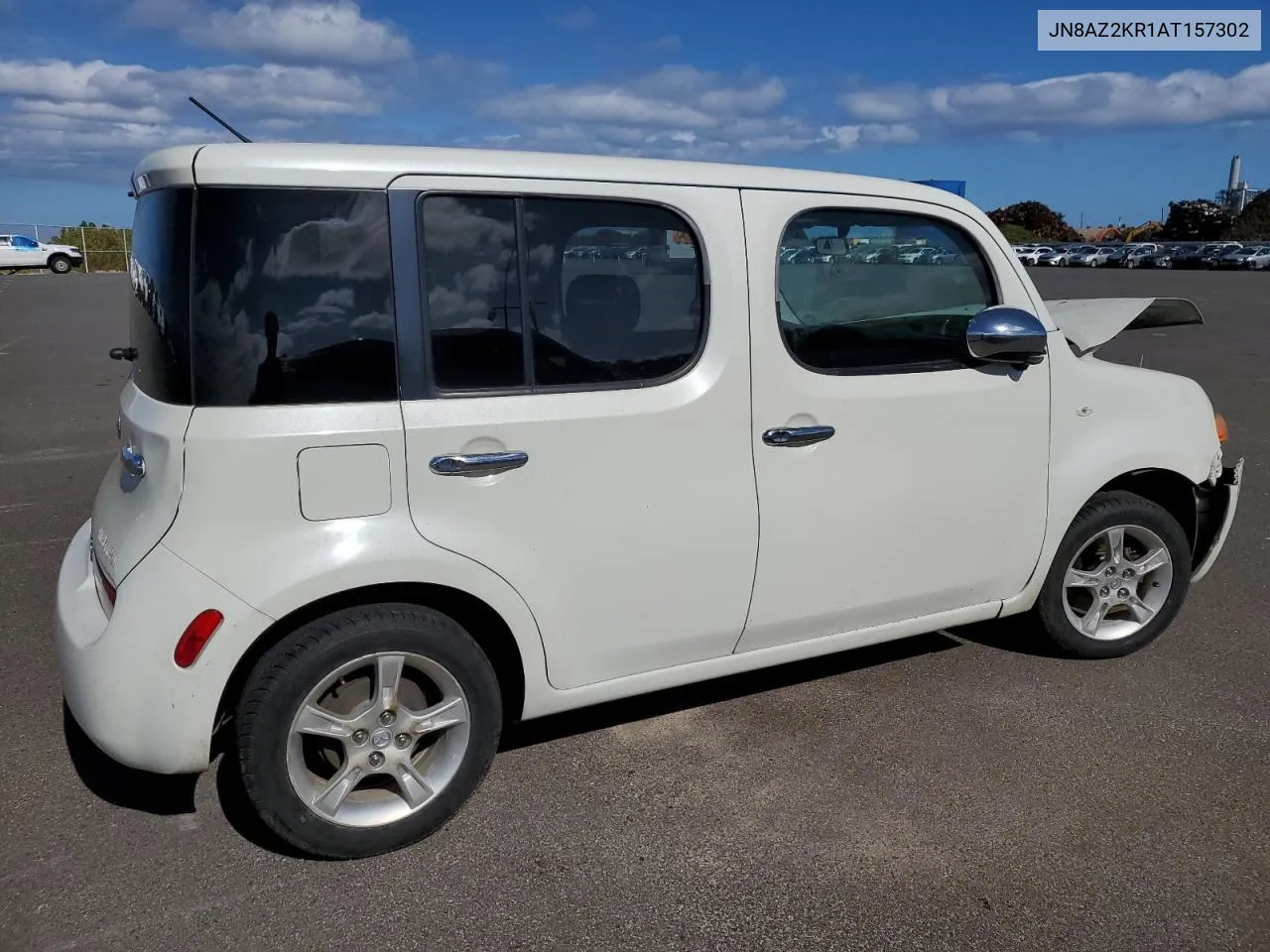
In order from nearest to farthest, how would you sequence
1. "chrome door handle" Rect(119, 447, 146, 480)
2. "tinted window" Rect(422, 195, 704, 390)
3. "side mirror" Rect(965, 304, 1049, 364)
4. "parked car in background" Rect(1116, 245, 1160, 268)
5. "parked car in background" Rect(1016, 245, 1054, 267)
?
"chrome door handle" Rect(119, 447, 146, 480) < "tinted window" Rect(422, 195, 704, 390) < "side mirror" Rect(965, 304, 1049, 364) < "parked car in background" Rect(1116, 245, 1160, 268) < "parked car in background" Rect(1016, 245, 1054, 267)

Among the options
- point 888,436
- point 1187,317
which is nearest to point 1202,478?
point 1187,317

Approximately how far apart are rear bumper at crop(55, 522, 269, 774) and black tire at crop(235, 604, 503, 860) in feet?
0.36

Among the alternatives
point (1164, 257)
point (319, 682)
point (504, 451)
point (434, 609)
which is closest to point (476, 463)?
point (504, 451)

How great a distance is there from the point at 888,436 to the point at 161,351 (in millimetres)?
2225

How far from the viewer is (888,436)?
3430 mm

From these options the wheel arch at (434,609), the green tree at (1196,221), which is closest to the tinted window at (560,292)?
the wheel arch at (434,609)

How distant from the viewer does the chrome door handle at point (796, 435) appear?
3.23 meters

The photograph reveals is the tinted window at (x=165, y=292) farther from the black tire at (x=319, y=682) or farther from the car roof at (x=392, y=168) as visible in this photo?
the black tire at (x=319, y=682)

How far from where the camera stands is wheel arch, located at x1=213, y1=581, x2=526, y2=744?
2.73m

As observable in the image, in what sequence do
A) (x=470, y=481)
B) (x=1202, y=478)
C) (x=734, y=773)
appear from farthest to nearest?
(x=1202, y=478) → (x=734, y=773) → (x=470, y=481)

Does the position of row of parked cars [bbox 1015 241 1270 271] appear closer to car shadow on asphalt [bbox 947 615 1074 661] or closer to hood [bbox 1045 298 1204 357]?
hood [bbox 1045 298 1204 357]

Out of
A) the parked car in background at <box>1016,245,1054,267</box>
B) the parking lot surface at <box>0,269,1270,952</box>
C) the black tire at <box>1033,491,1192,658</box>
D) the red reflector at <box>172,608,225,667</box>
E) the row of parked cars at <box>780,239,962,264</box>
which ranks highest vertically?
the parked car in background at <box>1016,245,1054,267</box>

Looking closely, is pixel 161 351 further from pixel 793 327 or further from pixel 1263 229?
pixel 1263 229

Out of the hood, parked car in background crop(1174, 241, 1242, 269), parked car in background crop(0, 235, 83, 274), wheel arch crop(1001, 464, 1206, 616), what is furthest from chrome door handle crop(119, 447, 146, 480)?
parked car in background crop(1174, 241, 1242, 269)
